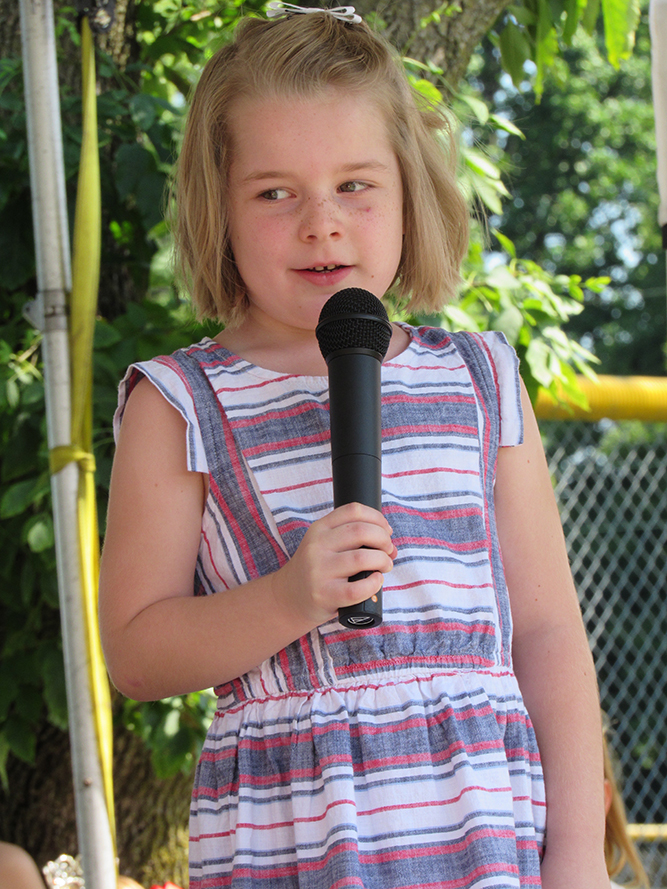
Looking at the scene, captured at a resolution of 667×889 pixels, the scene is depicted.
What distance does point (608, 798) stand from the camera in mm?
2432

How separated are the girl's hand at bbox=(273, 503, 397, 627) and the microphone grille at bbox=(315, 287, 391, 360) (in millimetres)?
182

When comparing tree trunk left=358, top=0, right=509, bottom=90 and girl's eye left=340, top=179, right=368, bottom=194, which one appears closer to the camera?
girl's eye left=340, top=179, right=368, bottom=194

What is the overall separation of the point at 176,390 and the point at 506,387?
17.2 inches

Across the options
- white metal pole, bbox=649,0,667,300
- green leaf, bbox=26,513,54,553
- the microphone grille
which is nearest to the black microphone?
the microphone grille

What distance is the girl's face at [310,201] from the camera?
121cm

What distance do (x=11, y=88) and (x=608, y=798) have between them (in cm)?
224

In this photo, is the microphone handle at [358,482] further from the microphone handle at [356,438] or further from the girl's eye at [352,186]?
the girl's eye at [352,186]

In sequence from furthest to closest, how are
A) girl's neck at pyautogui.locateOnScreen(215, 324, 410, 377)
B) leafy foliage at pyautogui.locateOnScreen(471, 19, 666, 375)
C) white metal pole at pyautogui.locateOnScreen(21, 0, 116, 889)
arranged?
leafy foliage at pyautogui.locateOnScreen(471, 19, 666, 375)
white metal pole at pyautogui.locateOnScreen(21, 0, 116, 889)
girl's neck at pyautogui.locateOnScreen(215, 324, 410, 377)

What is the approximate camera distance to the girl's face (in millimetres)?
1209

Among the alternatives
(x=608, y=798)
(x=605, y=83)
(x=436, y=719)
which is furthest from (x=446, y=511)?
(x=605, y=83)

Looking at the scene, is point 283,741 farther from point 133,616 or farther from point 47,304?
point 47,304

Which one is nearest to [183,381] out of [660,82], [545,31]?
[660,82]

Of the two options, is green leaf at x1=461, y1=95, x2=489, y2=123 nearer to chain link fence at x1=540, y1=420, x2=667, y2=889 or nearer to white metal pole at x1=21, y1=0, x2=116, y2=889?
white metal pole at x1=21, y1=0, x2=116, y2=889

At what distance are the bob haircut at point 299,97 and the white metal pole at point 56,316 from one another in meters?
0.39
